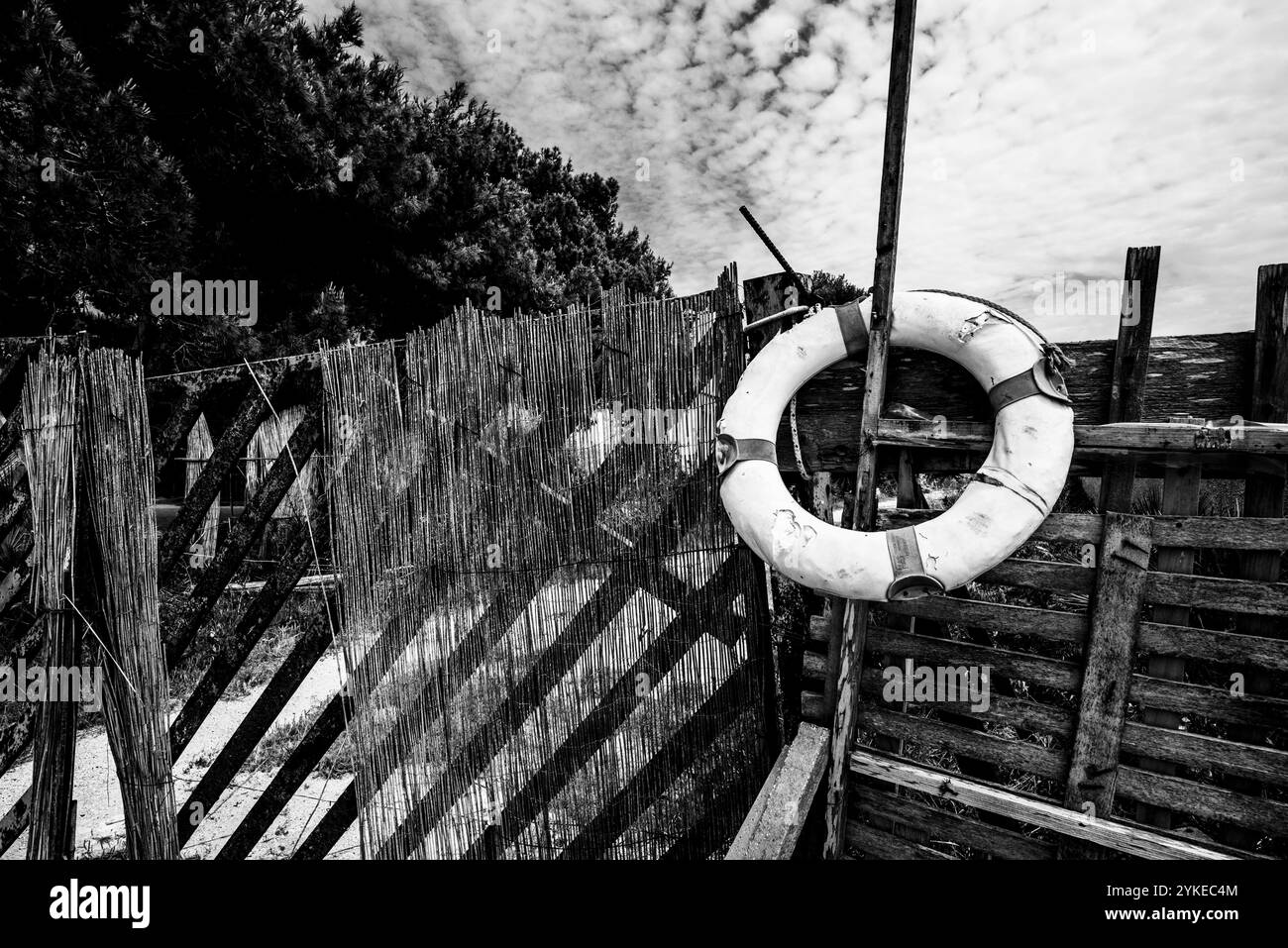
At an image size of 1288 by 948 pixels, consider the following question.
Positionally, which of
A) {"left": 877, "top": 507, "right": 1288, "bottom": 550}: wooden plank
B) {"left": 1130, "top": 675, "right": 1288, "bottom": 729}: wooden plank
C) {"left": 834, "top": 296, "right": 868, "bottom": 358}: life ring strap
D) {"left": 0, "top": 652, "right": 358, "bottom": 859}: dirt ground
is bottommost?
{"left": 0, "top": 652, "right": 358, "bottom": 859}: dirt ground

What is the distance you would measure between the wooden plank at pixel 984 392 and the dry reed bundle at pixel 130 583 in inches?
109

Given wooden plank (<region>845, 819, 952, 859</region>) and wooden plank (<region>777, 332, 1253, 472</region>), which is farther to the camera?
wooden plank (<region>845, 819, 952, 859</region>)

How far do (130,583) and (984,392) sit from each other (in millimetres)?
3440

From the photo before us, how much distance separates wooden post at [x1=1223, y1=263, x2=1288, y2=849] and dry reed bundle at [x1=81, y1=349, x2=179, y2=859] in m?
3.84

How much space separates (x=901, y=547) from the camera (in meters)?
1.59

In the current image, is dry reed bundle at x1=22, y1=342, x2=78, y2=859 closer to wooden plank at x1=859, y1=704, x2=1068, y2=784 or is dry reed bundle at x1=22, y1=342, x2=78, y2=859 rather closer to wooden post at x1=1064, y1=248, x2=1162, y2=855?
wooden plank at x1=859, y1=704, x2=1068, y2=784

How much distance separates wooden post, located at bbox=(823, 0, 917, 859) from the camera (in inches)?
62.3

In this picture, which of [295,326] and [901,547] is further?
Result: [295,326]

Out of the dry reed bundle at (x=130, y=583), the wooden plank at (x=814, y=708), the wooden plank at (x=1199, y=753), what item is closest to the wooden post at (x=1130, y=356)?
the wooden plank at (x=1199, y=753)

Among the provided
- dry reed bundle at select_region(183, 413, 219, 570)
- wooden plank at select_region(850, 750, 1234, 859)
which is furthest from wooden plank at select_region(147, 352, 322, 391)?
dry reed bundle at select_region(183, 413, 219, 570)

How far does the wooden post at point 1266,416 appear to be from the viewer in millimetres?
1381
